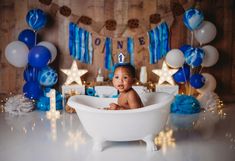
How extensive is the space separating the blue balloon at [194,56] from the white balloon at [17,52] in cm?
246

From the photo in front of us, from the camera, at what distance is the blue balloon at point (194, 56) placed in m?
4.40

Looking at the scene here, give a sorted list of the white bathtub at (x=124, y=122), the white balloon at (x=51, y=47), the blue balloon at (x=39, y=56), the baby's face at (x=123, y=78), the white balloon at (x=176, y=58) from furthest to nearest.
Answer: the white balloon at (x=51, y=47) → the white balloon at (x=176, y=58) → the blue balloon at (x=39, y=56) → the baby's face at (x=123, y=78) → the white bathtub at (x=124, y=122)

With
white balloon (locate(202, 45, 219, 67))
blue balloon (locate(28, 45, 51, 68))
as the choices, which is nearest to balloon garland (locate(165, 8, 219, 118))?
white balloon (locate(202, 45, 219, 67))

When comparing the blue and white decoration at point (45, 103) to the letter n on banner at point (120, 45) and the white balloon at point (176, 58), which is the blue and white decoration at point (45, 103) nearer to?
the letter n on banner at point (120, 45)

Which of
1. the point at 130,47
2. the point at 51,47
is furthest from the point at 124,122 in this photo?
the point at 130,47

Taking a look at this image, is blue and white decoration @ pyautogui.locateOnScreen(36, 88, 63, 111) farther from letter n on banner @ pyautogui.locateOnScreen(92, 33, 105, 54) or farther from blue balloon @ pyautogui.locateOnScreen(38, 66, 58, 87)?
letter n on banner @ pyautogui.locateOnScreen(92, 33, 105, 54)

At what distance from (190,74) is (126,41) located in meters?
1.22

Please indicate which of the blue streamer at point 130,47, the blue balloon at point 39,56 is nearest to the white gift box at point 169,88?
the blue streamer at point 130,47

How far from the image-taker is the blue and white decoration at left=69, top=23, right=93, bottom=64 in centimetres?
510

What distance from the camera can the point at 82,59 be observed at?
515 centimetres

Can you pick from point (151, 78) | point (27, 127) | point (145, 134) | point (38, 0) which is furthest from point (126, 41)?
point (145, 134)

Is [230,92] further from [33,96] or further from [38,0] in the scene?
[38,0]

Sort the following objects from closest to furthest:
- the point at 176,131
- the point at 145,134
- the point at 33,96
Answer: the point at 145,134, the point at 176,131, the point at 33,96

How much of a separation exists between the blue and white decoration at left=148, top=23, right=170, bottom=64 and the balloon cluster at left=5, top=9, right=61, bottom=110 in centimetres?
168
